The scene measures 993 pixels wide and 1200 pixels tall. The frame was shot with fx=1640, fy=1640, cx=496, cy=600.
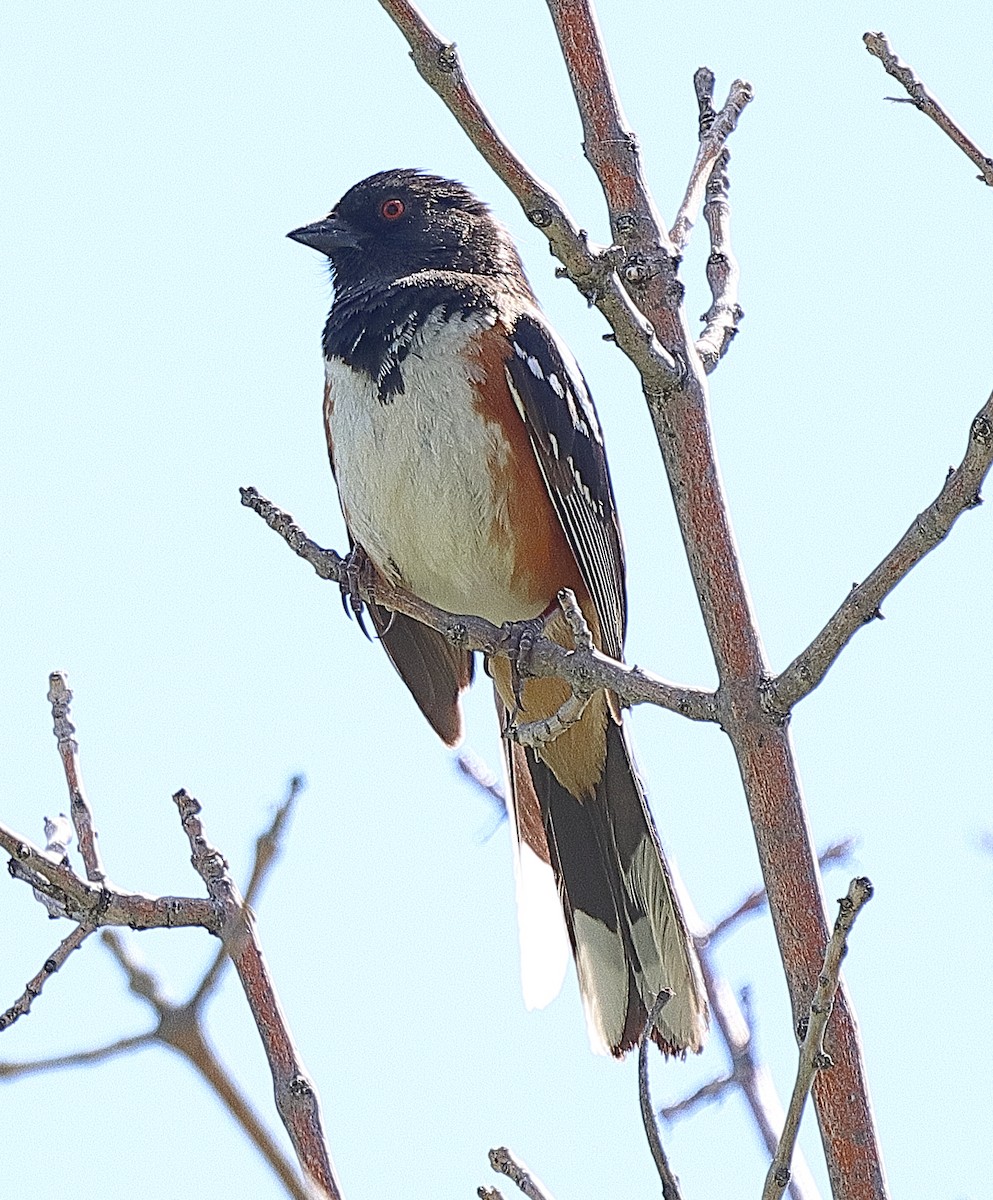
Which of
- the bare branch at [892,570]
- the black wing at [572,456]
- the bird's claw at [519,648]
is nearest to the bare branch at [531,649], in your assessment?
the bird's claw at [519,648]

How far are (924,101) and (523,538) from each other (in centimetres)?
209

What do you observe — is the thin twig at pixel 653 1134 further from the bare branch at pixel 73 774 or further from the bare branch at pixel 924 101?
the bare branch at pixel 924 101

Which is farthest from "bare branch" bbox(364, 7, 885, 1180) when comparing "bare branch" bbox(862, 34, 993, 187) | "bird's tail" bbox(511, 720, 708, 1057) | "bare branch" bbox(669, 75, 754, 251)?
"bird's tail" bbox(511, 720, 708, 1057)

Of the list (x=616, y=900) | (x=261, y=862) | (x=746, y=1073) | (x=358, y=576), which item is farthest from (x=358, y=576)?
(x=261, y=862)

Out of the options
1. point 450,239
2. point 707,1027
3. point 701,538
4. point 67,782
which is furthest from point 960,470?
point 450,239

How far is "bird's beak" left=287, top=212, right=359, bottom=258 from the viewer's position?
507cm

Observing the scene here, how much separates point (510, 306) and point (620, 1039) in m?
1.98

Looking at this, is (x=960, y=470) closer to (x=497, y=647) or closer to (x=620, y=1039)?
(x=497, y=647)

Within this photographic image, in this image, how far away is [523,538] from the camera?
4383 mm

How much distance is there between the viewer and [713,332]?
3.53 meters

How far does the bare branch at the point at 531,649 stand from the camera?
268 cm

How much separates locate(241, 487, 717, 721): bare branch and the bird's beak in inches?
46.9

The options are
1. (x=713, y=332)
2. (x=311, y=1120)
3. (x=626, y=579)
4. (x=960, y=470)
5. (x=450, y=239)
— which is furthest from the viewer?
(x=450, y=239)

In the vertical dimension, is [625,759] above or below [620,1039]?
above
